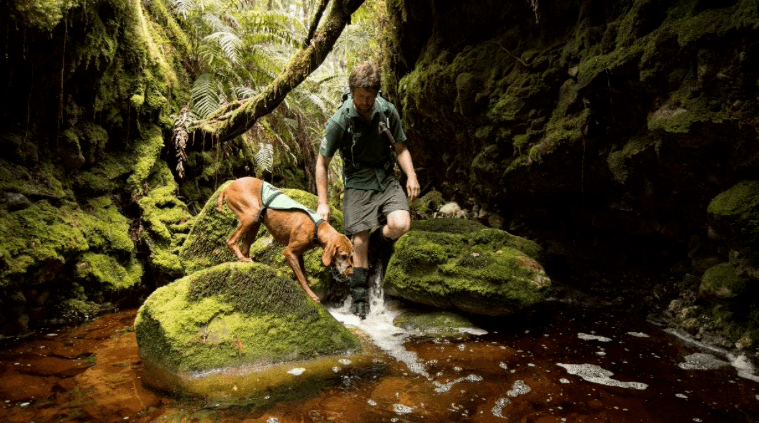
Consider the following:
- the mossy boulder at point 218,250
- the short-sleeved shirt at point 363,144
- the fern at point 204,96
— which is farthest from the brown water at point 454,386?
the fern at point 204,96

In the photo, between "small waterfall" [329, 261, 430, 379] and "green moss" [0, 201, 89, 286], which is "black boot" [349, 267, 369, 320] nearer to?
"small waterfall" [329, 261, 430, 379]

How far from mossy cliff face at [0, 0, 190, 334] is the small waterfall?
266cm

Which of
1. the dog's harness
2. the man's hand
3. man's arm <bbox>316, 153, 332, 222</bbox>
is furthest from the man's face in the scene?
the dog's harness

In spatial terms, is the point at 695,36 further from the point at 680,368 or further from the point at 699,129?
the point at 680,368

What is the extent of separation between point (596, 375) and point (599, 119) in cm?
261

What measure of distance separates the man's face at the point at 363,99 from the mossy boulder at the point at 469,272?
5.36 ft

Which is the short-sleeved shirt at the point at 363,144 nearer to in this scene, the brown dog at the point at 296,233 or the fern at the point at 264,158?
the brown dog at the point at 296,233

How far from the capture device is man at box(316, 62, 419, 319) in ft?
16.0

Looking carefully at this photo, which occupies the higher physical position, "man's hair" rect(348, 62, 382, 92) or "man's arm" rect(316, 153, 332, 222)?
"man's hair" rect(348, 62, 382, 92)

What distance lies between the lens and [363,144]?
16.6 feet

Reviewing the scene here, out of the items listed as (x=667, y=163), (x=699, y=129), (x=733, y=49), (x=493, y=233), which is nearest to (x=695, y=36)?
(x=733, y=49)

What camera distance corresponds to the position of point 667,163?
4.01 meters

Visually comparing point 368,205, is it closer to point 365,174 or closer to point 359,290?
point 365,174

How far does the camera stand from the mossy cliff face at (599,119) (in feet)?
11.2
